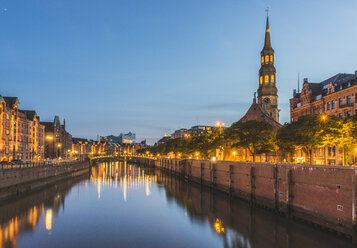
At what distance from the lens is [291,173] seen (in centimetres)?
3591

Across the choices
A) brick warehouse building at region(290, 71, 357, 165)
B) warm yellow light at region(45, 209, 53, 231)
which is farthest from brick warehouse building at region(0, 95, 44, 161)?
brick warehouse building at region(290, 71, 357, 165)

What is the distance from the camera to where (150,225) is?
128 feet

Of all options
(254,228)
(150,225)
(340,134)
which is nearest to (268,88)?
(340,134)

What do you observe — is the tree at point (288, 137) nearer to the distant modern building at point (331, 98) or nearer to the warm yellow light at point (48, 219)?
the distant modern building at point (331, 98)

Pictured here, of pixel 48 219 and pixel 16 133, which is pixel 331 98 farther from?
pixel 16 133

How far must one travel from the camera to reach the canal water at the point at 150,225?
30516mm

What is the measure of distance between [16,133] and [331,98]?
100217 mm

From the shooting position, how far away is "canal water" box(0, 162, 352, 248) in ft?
100

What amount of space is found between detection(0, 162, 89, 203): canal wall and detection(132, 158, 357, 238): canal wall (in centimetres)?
3939

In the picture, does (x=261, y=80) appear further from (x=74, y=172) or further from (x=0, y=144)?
(x=0, y=144)

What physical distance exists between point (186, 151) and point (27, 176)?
63051 mm

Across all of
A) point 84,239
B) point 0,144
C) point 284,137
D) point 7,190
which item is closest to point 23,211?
point 7,190

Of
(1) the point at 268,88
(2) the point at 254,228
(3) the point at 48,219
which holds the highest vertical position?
(1) the point at 268,88

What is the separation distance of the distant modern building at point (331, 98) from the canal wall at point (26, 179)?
65.5 metres
